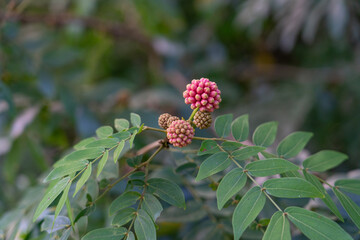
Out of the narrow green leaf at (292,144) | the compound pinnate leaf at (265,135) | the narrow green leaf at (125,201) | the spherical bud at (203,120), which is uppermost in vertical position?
the spherical bud at (203,120)

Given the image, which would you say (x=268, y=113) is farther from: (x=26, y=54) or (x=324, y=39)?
(x=26, y=54)

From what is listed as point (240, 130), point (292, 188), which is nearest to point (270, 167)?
point (292, 188)

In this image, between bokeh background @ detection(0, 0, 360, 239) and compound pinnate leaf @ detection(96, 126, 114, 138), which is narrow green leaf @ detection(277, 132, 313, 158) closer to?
compound pinnate leaf @ detection(96, 126, 114, 138)

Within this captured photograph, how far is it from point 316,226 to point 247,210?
0.32 ft

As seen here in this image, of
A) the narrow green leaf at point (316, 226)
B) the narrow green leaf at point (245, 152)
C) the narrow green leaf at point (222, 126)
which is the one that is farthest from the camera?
the narrow green leaf at point (222, 126)

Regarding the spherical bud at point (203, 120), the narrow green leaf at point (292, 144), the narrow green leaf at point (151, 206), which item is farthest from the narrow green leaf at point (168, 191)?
the narrow green leaf at point (292, 144)

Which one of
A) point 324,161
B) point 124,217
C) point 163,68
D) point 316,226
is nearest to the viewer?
point 316,226

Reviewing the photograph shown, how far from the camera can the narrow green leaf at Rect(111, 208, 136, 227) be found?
565 mm

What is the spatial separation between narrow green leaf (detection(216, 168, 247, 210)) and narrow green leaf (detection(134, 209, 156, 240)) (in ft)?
0.39

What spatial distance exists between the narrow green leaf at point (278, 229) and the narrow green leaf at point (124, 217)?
23 centimetres

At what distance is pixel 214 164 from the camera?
551mm

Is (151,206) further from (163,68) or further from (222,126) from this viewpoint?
(163,68)

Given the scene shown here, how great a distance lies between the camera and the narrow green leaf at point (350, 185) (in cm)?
62

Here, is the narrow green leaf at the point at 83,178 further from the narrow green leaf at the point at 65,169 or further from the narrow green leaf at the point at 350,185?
the narrow green leaf at the point at 350,185
